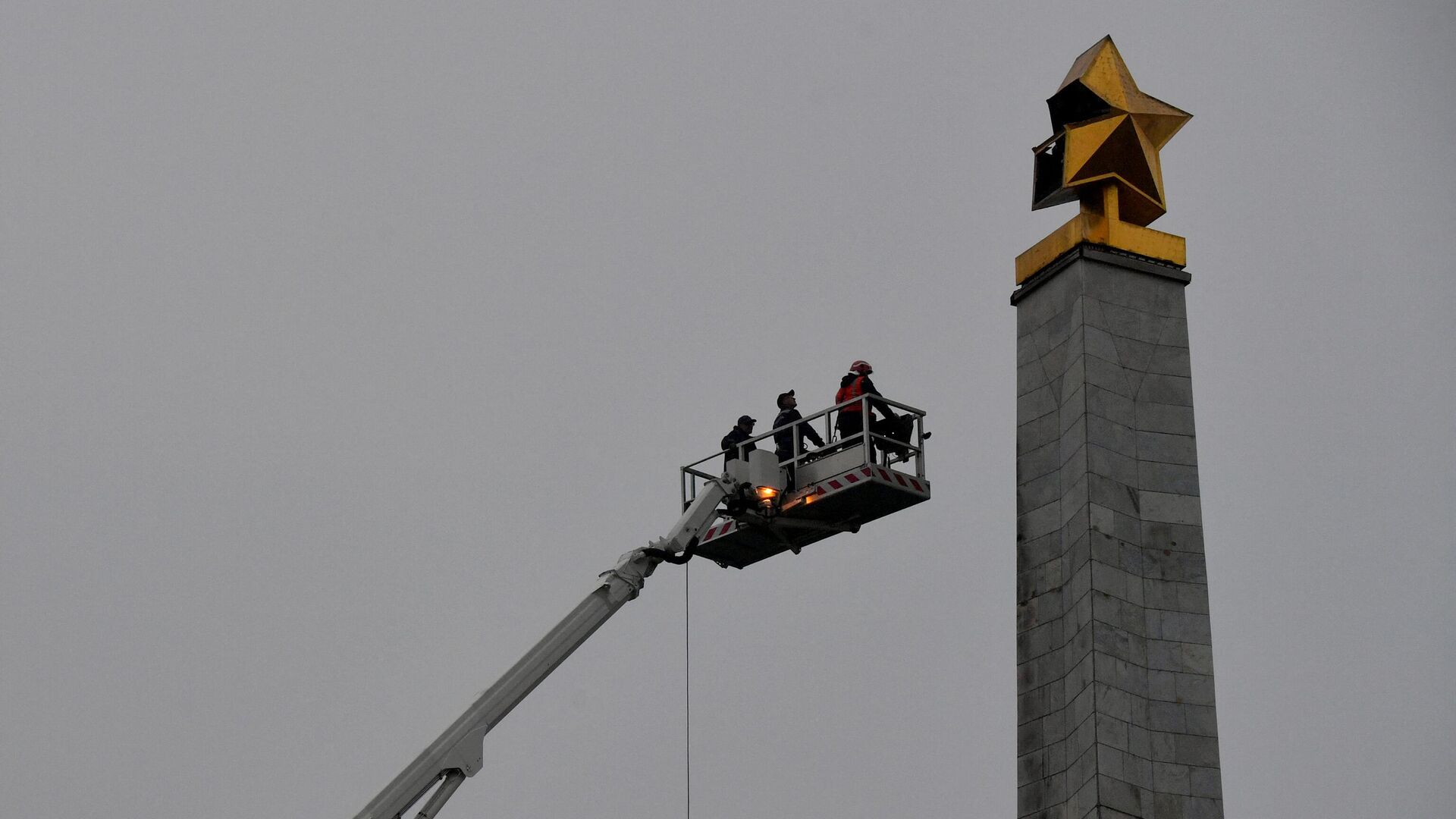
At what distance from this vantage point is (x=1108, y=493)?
3209cm

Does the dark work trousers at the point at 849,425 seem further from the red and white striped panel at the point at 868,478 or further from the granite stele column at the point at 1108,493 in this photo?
the granite stele column at the point at 1108,493

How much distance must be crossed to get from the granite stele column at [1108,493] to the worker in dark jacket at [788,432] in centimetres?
350

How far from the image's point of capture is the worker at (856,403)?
34.6m

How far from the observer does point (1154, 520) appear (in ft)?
106

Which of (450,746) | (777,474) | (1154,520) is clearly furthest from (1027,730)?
(450,746)

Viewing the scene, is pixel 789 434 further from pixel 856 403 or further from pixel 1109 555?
pixel 1109 555

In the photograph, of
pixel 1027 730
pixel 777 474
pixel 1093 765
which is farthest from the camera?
Result: pixel 777 474

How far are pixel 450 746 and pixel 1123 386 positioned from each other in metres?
11.7

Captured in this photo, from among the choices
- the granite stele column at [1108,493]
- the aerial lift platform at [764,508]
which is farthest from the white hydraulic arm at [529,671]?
the granite stele column at [1108,493]

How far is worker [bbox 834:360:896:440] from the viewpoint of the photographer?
3456cm

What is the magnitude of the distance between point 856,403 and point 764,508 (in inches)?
90.0

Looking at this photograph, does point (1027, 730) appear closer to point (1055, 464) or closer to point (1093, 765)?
point (1093, 765)

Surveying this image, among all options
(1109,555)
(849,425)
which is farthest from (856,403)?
(1109,555)

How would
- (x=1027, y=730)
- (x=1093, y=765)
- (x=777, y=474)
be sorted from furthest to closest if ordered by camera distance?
(x=777, y=474) < (x=1027, y=730) < (x=1093, y=765)
